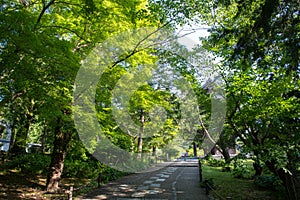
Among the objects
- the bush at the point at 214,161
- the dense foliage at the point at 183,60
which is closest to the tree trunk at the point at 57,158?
the dense foliage at the point at 183,60

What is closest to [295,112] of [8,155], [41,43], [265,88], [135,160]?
[265,88]

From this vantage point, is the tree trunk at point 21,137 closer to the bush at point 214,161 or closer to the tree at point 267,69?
the bush at point 214,161

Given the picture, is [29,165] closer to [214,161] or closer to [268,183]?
[214,161]

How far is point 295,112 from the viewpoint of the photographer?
240 inches

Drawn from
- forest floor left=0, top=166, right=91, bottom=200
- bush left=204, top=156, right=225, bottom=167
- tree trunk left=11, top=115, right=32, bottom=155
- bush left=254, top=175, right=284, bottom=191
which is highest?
tree trunk left=11, top=115, right=32, bottom=155

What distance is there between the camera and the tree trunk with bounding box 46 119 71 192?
28.1 feet

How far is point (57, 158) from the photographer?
8.77 metres

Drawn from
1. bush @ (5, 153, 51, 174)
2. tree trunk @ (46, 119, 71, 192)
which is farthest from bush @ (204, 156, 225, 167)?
bush @ (5, 153, 51, 174)

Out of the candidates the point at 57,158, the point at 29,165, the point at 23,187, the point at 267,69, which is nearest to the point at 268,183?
the point at 267,69

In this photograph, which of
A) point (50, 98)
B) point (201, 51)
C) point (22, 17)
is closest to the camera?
point (22, 17)

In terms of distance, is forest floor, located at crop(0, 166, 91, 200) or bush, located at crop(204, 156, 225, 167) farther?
bush, located at crop(204, 156, 225, 167)

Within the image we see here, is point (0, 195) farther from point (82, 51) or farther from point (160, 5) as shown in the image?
point (160, 5)

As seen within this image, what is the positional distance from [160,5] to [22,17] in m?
4.06

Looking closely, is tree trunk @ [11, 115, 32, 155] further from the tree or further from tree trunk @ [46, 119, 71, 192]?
the tree
